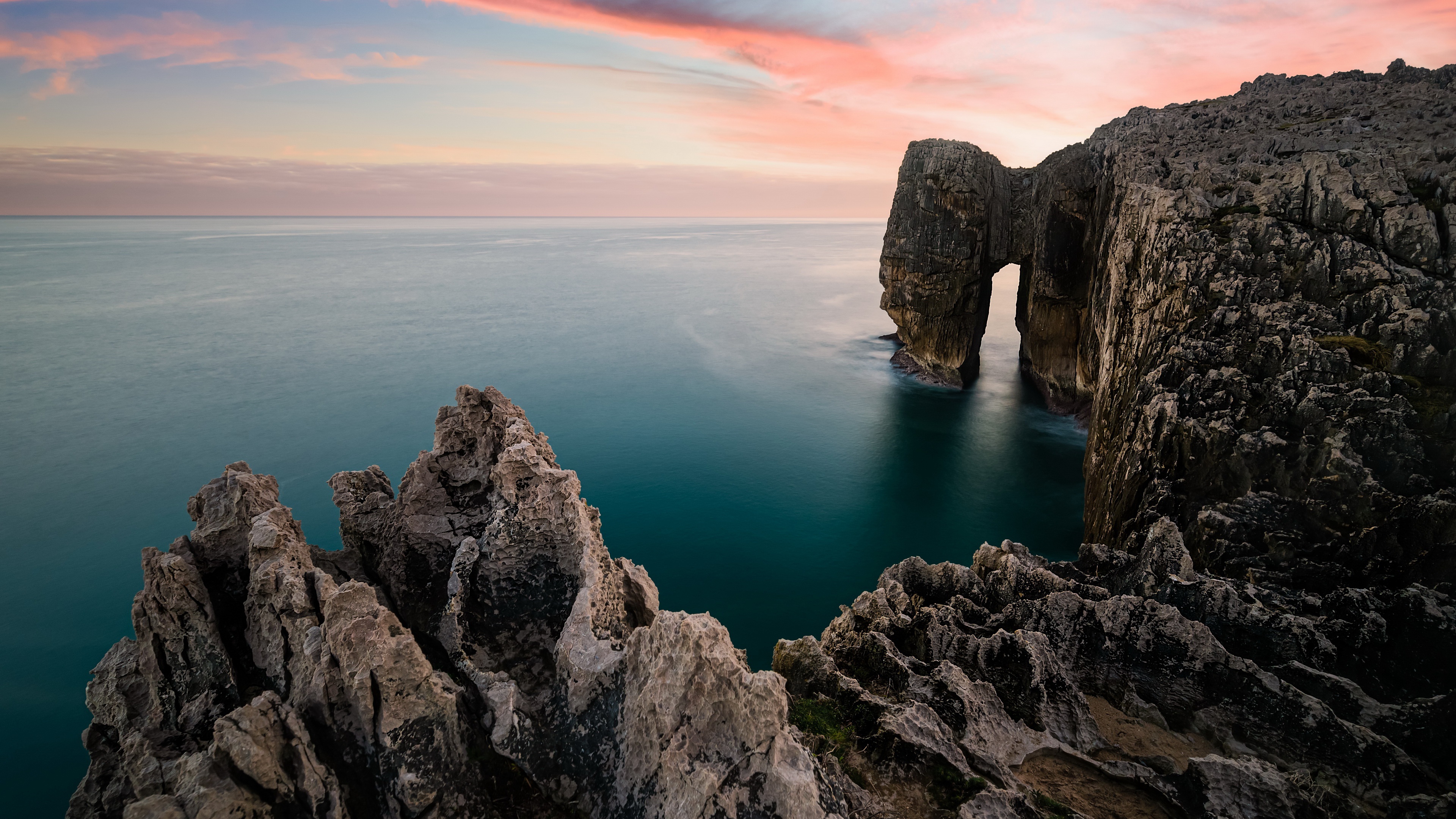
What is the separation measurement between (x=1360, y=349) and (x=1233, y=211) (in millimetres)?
5444

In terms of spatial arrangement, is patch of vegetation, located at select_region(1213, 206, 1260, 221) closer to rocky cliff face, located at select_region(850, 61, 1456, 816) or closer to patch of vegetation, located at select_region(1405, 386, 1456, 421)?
rocky cliff face, located at select_region(850, 61, 1456, 816)

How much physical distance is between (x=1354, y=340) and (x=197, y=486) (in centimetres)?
4096

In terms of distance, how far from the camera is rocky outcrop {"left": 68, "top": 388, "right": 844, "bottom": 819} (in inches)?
258

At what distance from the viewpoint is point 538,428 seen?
37.4 metres

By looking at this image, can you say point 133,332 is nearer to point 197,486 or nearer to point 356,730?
point 197,486

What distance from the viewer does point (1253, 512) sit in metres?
13.9

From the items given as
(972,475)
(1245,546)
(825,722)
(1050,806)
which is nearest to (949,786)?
(1050,806)

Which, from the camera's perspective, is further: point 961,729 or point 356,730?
point 961,729

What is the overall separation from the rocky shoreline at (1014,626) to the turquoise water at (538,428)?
33.9ft

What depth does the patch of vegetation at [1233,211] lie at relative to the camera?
57.1ft

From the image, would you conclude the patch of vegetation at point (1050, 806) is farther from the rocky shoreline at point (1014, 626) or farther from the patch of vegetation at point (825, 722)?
the patch of vegetation at point (825, 722)

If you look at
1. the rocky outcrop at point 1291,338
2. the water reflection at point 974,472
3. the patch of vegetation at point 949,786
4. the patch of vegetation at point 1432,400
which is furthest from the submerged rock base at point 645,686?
the water reflection at point 974,472

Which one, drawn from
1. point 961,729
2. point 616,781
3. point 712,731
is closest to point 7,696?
point 616,781

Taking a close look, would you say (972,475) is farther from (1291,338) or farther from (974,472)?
(1291,338)
